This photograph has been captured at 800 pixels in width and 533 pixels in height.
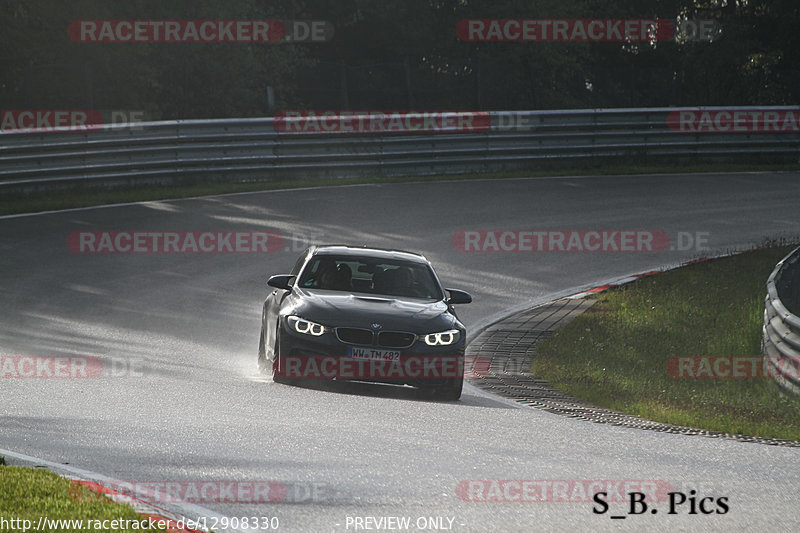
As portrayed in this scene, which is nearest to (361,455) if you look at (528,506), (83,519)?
(528,506)

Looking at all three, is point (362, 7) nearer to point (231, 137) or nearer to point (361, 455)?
point (231, 137)

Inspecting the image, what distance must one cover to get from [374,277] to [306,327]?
1483 millimetres

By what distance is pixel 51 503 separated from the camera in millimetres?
6203

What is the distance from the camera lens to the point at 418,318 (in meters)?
11.5

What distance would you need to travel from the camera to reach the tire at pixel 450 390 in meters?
11.4

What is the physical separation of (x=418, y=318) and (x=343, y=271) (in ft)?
4.39

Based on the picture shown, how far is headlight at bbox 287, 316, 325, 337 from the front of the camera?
37.0 feet

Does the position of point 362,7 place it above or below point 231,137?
above

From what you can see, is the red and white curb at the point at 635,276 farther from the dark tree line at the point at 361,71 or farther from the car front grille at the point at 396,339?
the dark tree line at the point at 361,71
